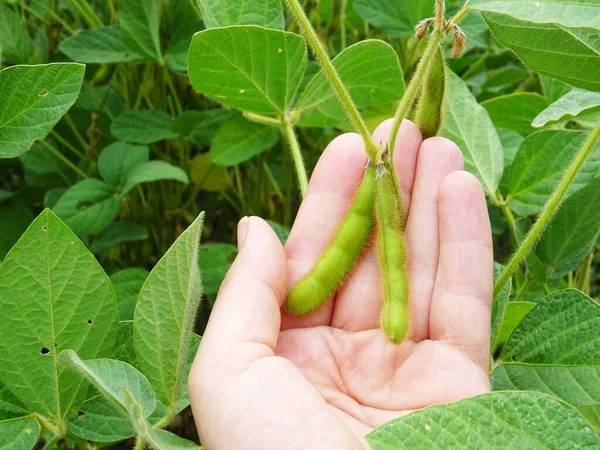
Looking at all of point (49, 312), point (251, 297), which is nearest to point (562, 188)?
point (251, 297)

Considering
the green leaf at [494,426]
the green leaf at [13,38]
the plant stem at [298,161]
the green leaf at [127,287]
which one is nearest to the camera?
the green leaf at [494,426]

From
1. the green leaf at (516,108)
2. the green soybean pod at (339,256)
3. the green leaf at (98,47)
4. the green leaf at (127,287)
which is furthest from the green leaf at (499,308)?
the green leaf at (98,47)

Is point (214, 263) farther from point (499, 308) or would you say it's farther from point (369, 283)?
point (499, 308)

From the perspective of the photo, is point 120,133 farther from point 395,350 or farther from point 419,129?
point 395,350

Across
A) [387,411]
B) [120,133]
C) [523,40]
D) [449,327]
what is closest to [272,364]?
[387,411]

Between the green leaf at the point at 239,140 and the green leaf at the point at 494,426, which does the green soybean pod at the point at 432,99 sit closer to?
the green leaf at the point at 239,140

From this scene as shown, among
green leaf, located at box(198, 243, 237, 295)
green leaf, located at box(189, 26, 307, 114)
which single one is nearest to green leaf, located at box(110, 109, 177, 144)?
green leaf, located at box(198, 243, 237, 295)
